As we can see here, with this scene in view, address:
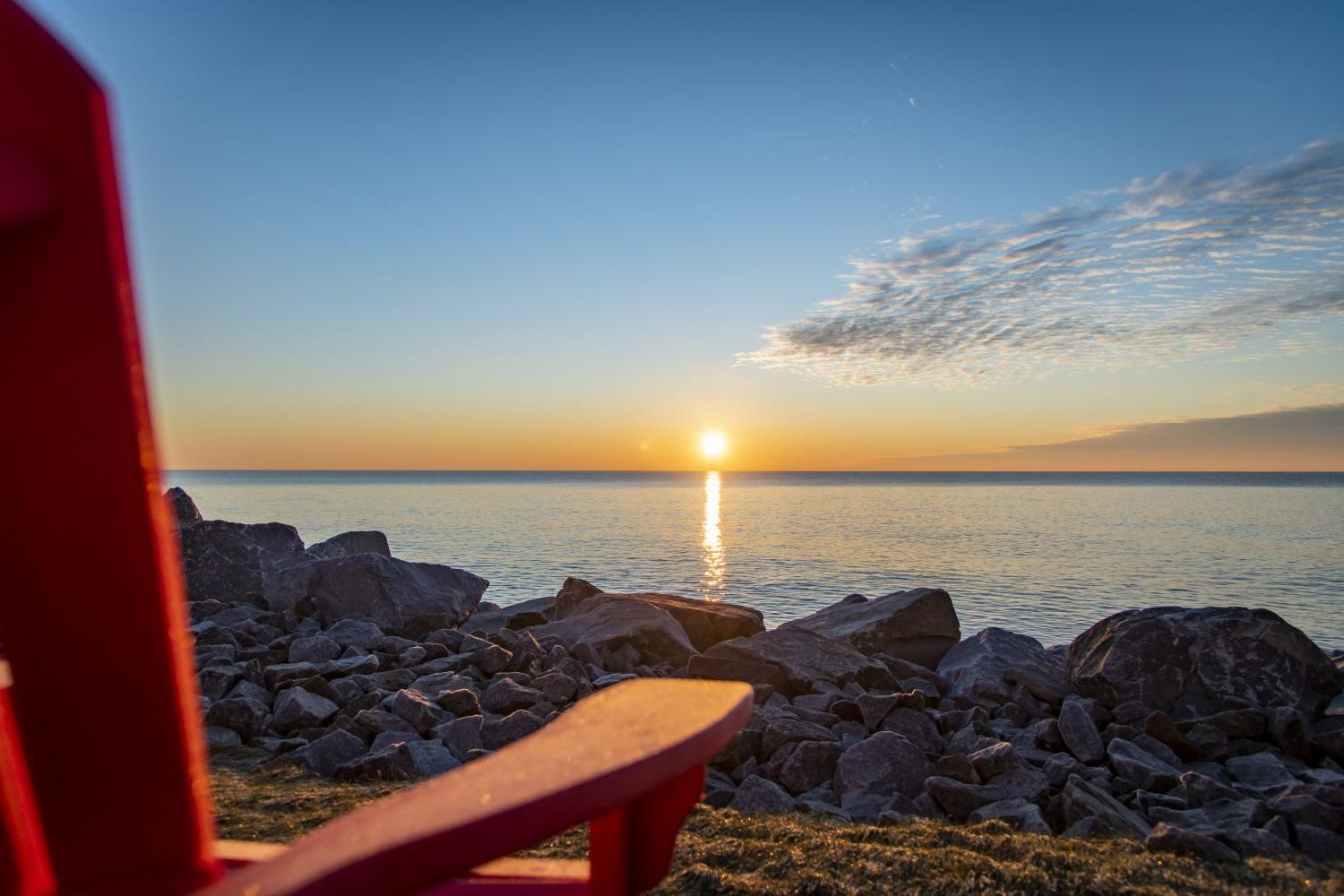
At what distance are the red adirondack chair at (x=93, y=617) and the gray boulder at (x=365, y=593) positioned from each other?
9.60 m

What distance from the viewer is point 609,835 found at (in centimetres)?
150

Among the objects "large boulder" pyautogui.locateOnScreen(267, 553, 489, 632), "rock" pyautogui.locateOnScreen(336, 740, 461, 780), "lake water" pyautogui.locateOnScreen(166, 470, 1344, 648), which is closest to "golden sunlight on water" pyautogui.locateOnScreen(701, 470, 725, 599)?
"lake water" pyautogui.locateOnScreen(166, 470, 1344, 648)

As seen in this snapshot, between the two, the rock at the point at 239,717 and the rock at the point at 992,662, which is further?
the rock at the point at 992,662

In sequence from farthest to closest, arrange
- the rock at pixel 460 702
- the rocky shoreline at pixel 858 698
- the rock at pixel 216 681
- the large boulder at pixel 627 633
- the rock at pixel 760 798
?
the large boulder at pixel 627 633
the rock at pixel 216 681
the rock at pixel 460 702
the rocky shoreline at pixel 858 698
the rock at pixel 760 798

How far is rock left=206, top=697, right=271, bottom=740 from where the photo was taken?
603cm

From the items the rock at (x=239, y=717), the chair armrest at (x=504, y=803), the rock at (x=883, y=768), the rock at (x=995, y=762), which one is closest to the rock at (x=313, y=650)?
the rock at (x=239, y=717)

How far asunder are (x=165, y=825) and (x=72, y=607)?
12.6 inches

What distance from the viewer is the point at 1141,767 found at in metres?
5.62

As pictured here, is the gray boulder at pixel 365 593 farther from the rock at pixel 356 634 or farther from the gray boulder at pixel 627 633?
the gray boulder at pixel 627 633

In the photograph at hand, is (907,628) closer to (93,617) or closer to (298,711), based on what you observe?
(298,711)

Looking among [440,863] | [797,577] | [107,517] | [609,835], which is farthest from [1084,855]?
[797,577]

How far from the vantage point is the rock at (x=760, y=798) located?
4.81 metres

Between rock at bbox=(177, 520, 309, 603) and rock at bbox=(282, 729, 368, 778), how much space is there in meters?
6.58

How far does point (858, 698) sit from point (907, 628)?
343cm
